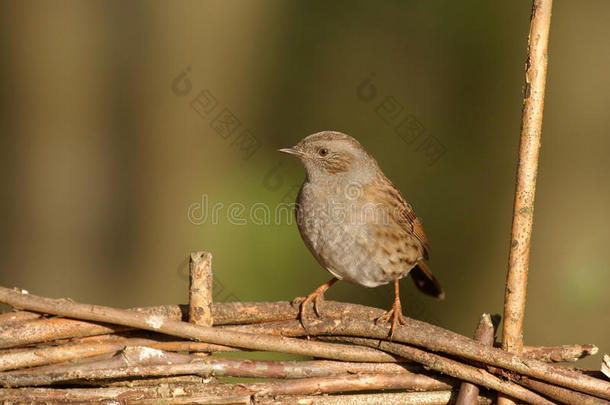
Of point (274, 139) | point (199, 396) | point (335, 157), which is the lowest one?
→ point (199, 396)

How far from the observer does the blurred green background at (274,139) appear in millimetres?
5684

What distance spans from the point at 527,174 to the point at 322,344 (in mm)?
935

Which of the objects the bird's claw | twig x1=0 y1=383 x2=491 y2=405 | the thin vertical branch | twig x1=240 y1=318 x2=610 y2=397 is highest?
the thin vertical branch

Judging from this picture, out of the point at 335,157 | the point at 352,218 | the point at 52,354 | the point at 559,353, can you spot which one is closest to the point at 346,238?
the point at 352,218

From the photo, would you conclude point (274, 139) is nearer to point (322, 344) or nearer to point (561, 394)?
point (322, 344)

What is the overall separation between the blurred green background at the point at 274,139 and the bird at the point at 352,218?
1588mm

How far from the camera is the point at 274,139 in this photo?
23.1ft

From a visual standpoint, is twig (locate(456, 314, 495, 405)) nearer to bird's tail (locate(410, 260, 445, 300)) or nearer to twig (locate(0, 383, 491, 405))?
twig (locate(0, 383, 491, 405))

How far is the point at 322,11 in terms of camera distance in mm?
7004

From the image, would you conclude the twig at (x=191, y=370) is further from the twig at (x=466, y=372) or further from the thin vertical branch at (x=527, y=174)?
the thin vertical branch at (x=527, y=174)

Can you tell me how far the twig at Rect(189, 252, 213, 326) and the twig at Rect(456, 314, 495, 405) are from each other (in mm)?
913

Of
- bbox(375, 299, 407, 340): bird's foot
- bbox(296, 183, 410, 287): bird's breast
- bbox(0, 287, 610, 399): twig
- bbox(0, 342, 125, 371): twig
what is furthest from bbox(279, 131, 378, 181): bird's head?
bbox(0, 342, 125, 371): twig

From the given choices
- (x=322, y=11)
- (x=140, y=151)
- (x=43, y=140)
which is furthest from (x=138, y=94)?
(x=322, y=11)

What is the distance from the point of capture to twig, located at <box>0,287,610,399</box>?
2.21 meters
